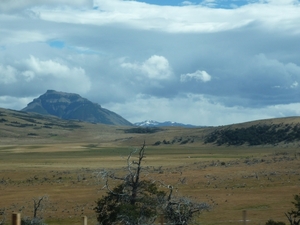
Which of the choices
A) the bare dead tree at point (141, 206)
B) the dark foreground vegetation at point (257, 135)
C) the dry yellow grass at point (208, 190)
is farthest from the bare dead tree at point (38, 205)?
the dark foreground vegetation at point (257, 135)

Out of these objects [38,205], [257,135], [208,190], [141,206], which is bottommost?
[208,190]

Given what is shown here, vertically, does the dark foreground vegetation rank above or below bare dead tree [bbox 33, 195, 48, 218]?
above

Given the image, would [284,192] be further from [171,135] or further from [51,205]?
[171,135]

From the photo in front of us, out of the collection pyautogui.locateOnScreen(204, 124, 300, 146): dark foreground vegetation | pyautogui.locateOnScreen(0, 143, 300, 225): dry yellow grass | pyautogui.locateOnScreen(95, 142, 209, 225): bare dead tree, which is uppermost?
pyautogui.locateOnScreen(204, 124, 300, 146): dark foreground vegetation

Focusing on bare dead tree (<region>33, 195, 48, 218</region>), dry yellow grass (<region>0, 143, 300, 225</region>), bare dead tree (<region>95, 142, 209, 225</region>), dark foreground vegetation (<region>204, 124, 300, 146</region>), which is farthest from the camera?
dark foreground vegetation (<region>204, 124, 300, 146</region>)

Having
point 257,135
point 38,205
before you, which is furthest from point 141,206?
point 257,135

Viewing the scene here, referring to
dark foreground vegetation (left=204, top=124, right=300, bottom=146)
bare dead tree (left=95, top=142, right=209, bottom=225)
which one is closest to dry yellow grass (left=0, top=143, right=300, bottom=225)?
bare dead tree (left=95, top=142, right=209, bottom=225)

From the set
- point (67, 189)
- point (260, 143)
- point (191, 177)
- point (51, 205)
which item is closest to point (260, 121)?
point (260, 143)

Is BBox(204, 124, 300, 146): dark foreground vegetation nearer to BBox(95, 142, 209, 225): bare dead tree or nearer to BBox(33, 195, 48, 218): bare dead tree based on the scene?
BBox(33, 195, 48, 218): bare dead tree

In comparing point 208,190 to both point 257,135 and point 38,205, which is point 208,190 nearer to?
point 38,205

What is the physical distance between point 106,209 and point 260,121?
160537 mm

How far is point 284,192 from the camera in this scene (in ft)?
142

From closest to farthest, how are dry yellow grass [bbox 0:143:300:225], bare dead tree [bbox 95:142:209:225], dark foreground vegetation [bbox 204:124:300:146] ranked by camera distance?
bare dead tree [bbox 95:142:209:225]
dry yellow grass [bbox 0:143:300:225]
dark foreground vegetation [bbox 204:124:300:146]

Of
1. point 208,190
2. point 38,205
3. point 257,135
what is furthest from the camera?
point 257,135
